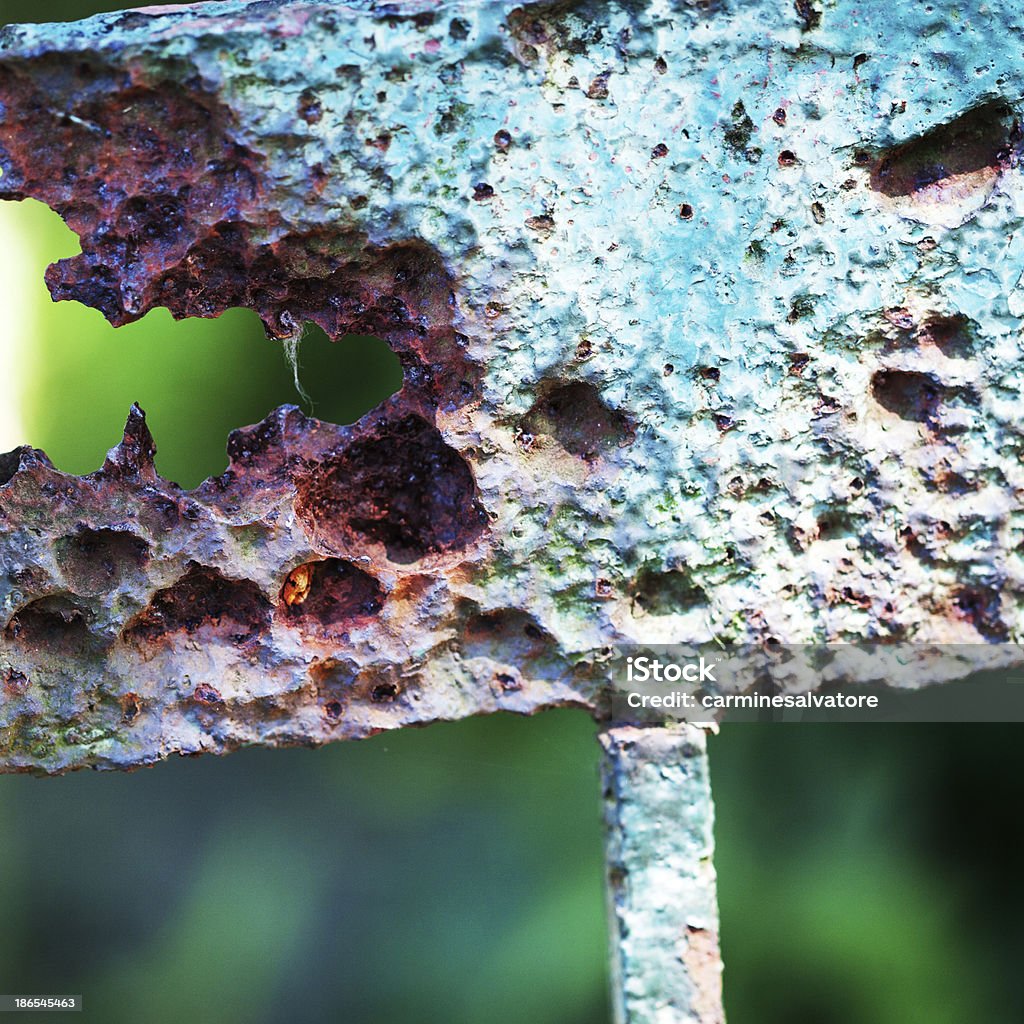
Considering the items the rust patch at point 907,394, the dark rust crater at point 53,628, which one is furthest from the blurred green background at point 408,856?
the rust patch at point 907,394

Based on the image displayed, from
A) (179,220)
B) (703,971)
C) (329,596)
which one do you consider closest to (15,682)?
(329,596)

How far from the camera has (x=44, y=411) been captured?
1.93 m

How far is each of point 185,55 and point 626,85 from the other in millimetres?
378

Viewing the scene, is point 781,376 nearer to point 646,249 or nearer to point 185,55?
point 646,249

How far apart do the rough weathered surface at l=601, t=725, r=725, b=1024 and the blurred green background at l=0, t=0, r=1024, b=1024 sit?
2.77 feet

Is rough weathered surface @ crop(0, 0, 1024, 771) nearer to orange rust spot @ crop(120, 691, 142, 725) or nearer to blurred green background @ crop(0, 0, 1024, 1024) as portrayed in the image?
orange rust spot @ crop(120, 691, 142, 725)

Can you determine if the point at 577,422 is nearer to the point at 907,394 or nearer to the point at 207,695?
the point at 907,394

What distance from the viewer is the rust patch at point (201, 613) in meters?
1.18

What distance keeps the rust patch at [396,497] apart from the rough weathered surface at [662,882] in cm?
26

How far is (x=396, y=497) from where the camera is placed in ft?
3.95

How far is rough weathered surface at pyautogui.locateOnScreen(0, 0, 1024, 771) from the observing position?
42.4 inches

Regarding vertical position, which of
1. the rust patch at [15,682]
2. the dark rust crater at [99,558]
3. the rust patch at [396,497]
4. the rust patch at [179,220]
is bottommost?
the rust patch at [15,682]

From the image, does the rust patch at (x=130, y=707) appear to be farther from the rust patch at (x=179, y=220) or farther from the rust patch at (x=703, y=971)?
the rust patch at (x=703, y=971)

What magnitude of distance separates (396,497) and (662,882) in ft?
1.43
